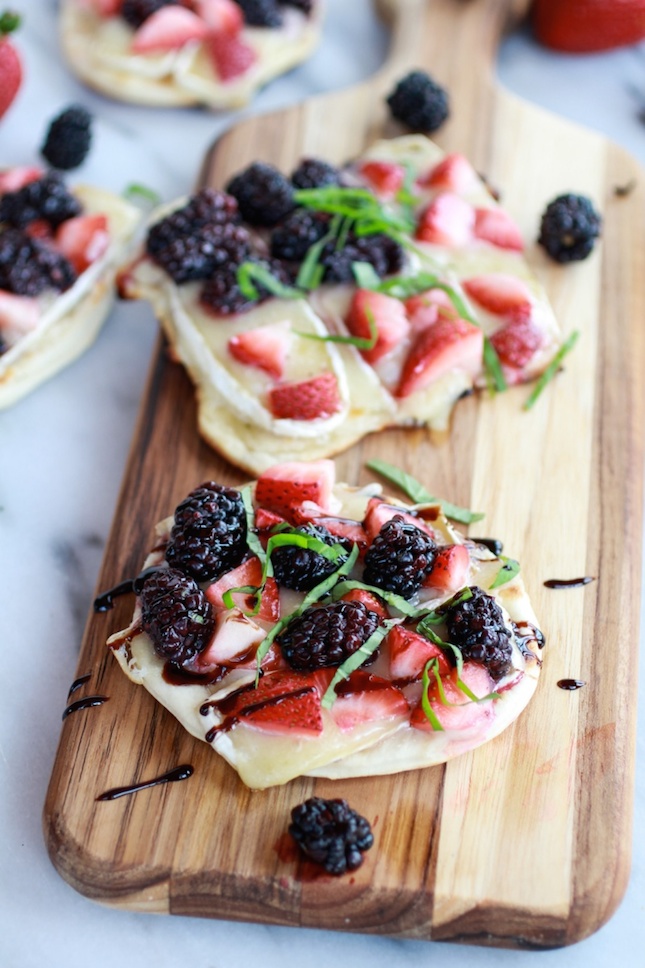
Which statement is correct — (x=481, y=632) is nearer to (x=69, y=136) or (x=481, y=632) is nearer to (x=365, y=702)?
(x=365, y=702)

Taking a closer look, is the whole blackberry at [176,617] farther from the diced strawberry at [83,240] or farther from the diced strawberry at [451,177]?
the diced strawberry at [451,177]

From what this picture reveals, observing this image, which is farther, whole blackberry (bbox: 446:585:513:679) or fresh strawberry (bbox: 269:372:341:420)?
fresh strawberry (bbox: 269:372:341:420)

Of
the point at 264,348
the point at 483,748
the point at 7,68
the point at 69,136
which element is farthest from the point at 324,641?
the point at 7,68

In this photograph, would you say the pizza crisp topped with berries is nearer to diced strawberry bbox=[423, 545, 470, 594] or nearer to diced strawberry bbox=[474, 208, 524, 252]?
diced strawberry bbox=[423, 545, 470, 594]

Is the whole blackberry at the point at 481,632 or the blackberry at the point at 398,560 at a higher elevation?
the blackberry at the point at 398,560

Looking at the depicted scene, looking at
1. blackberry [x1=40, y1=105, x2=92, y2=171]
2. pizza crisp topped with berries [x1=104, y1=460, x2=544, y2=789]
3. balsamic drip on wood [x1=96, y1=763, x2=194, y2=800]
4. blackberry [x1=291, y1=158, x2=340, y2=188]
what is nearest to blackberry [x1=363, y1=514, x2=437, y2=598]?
pizza crisp topped with berries [x1=104, y1=460, x2=544, y2=789]

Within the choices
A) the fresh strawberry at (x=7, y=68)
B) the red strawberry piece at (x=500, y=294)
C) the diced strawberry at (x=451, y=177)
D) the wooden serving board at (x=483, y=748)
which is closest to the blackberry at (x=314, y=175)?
the diced strawberry at (x=451, y=177)
